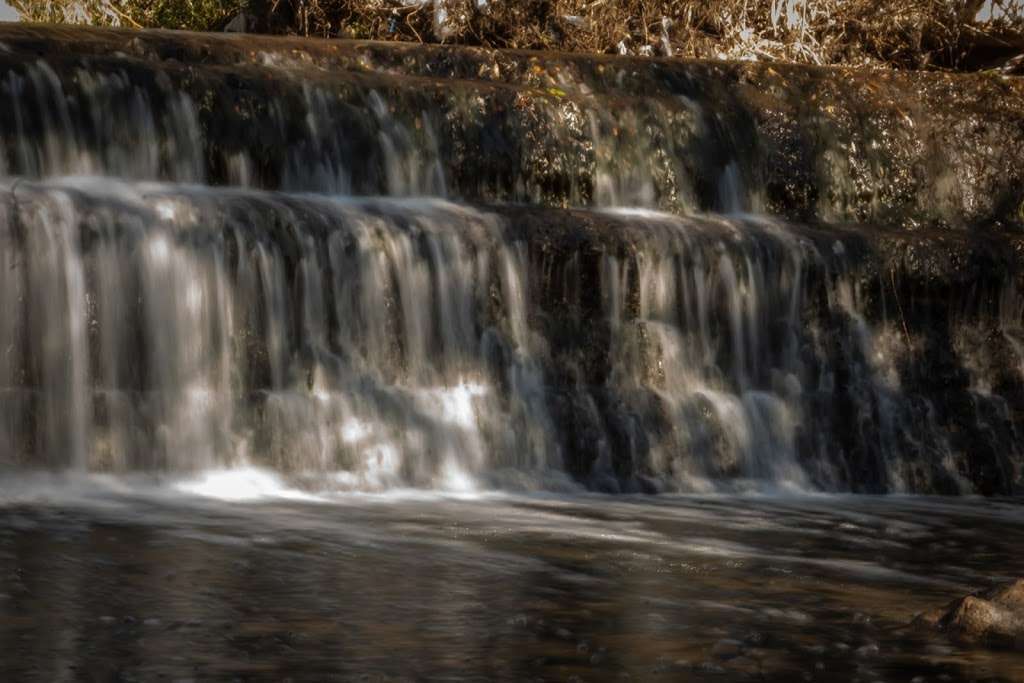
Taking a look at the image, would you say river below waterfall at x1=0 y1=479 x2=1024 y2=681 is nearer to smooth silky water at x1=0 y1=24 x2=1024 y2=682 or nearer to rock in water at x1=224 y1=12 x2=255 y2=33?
smooth silky water at x1=0 y1=24 x2=1024 y2=682

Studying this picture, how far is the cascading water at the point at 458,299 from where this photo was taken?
28.8 ft

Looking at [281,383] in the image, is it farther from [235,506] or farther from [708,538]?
[708,538]

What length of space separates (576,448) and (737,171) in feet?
10.9

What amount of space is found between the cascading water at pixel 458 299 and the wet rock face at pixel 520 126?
2cm

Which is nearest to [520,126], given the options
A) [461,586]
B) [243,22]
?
[461,586]

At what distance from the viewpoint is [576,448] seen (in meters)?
9.60

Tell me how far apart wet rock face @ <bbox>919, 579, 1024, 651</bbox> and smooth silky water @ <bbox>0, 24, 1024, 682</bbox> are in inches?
4.4

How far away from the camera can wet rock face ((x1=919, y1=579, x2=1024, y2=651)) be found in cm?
500

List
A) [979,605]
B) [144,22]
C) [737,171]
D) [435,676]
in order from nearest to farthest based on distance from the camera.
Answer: [435,676], [979,605], [737,171], [144,22]

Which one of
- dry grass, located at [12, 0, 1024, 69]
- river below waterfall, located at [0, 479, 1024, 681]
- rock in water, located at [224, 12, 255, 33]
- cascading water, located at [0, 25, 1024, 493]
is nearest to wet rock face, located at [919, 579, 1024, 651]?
river below waterfall, located at [0, 479, 1024, 681]

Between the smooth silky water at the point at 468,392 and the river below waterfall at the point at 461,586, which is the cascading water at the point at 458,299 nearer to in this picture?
the smooth silky water at the point at 468,392

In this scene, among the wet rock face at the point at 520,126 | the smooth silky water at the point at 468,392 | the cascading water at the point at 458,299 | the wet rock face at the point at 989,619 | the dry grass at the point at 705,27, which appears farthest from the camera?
the dry grass at the point at 705,27

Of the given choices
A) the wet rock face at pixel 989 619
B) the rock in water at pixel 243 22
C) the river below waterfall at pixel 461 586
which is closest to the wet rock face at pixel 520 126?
the river below waterfall at pixel 461 586

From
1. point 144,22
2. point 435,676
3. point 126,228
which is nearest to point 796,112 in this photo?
point 126,228
